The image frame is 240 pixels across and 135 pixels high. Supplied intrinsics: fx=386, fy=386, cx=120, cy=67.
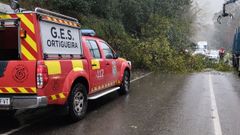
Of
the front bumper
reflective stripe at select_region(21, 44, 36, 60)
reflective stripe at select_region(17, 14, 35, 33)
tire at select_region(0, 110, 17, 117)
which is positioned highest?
reflective stripe at select_region(17, 14, 35, 33)

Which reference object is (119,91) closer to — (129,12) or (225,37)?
(129,12)

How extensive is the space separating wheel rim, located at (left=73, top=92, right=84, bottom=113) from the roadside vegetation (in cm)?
1155

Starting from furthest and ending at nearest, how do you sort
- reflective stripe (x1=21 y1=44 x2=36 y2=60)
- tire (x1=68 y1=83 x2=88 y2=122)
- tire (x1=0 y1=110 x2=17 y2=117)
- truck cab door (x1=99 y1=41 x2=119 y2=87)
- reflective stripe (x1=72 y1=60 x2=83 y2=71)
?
truck cab door (x1=99 y1=41 x2=119 y2=87)
tire (x1=0 y1=110 x2=17 y2=117)
reflective stripe (x1=72 y1=60 x2=83 y2=71)
tire (x1=68 y1=83 x2=88 y2=122)
reflective stripe (x1=21 y1=44 x2=36 y2=60)

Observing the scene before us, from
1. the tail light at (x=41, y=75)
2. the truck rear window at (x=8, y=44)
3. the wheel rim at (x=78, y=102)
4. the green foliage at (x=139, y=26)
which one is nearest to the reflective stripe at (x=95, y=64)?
the wheel rim at (x=78, y=102)

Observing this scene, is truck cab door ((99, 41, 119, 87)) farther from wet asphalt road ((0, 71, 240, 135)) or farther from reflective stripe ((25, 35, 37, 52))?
reflective stripe ((25, 35, 37, 52))

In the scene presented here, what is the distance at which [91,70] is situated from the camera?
904 centimetres

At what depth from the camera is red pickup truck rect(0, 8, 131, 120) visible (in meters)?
6.97

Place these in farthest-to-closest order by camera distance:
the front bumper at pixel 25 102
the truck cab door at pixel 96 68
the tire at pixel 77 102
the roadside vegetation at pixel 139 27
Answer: the roadside vegetation at pixel 139 27 < the truck cab door at pixel 96 68 < the tire at pixel 77 102 < the front bumper at pixel 25 102

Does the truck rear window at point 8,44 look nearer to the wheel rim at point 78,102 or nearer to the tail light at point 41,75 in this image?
the tail light at point 41,75

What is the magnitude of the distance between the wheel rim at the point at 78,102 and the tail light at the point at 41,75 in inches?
48.8

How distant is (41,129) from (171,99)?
5031 millimetres

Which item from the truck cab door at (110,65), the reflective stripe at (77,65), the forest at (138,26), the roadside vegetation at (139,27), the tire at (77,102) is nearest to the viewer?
the tire at (77,102)

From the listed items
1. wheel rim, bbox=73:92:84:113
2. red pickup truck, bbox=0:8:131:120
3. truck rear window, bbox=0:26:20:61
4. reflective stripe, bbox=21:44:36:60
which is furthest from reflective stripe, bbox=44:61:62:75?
truck rear window, bbox=0:26:20:61

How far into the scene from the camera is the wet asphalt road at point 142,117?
295 inches
